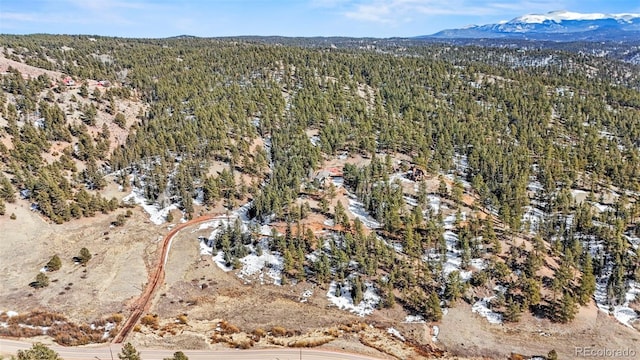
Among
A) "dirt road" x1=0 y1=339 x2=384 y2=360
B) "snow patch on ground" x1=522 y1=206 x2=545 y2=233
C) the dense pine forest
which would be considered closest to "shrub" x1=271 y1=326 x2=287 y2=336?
"dirt road" x1=0 y1=339 x2=384 y2=360

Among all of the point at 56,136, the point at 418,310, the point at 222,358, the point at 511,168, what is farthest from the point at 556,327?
the point at 56,136

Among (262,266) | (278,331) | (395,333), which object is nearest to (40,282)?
(262,266)

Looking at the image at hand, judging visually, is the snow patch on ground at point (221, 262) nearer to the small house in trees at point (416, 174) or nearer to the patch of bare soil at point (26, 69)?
the small house in trees at point (416, 174)

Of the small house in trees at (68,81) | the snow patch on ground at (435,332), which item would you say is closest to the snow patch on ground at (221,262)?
the snow patch on ground at (435,332)

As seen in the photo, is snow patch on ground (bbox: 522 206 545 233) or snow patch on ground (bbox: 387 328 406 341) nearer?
snow patch on ground (bbox: 387 328 406 341)

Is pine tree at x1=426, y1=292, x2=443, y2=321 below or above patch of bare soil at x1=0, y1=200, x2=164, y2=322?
below

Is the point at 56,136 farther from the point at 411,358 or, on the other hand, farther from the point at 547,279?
the point at 547,279

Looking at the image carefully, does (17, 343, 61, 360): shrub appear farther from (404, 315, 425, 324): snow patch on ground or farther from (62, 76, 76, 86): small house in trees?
(62, 76, 76, 86): small house in trees

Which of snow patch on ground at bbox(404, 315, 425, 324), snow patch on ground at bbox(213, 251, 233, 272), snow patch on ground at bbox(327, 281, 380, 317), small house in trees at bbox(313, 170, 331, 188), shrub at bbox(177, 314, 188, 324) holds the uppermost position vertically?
small house in trees at bbox(313, 170, 331, 188)
